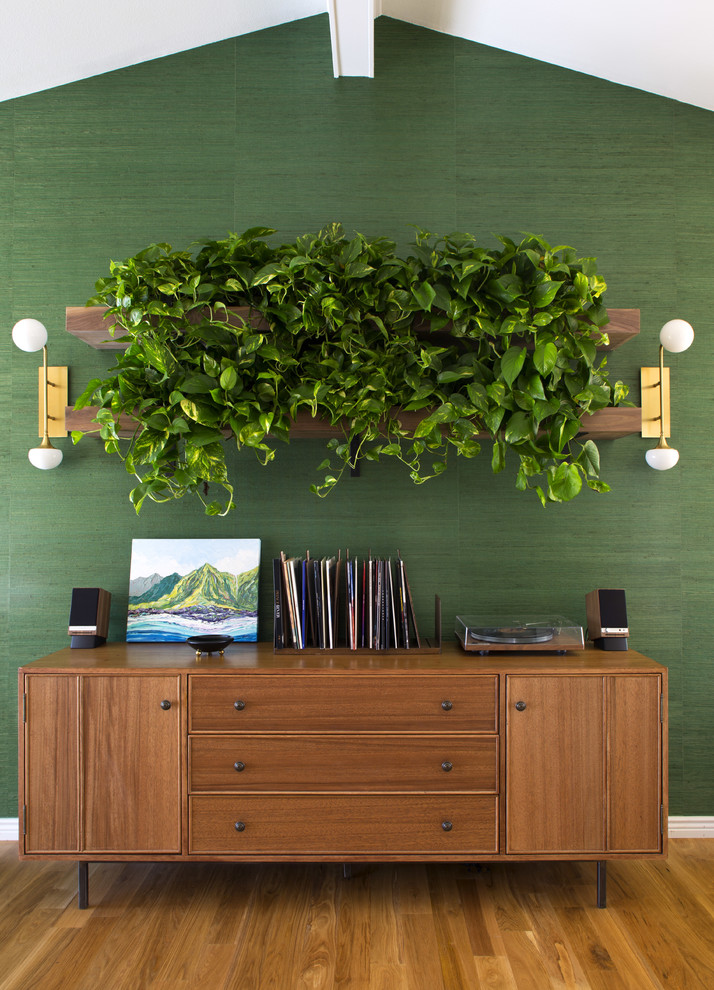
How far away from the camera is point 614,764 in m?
2.10

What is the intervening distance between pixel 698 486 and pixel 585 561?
1.68ft

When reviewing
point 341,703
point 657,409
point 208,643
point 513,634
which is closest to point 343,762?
point 341,703

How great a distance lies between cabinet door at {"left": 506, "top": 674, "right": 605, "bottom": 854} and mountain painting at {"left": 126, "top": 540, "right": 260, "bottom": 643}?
3.22 ft

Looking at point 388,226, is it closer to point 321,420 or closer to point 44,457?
point 321,420

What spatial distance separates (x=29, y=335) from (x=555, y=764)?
224cm

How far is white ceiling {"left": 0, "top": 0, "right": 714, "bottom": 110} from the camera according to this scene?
2.25 meters

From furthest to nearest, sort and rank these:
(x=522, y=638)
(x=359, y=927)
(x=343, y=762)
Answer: (x=522, y=638)
(x=343, y=762)
(x=359, y=927)

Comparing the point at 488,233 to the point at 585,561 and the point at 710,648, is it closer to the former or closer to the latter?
the point at 585,561

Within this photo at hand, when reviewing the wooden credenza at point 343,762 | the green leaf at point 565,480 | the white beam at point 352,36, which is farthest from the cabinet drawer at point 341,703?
the white beam at point 352,36

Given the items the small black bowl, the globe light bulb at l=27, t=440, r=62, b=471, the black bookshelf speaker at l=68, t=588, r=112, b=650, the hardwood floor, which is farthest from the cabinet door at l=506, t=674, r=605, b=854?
the globe light bulb at l=27, t=440, r=62, b=471

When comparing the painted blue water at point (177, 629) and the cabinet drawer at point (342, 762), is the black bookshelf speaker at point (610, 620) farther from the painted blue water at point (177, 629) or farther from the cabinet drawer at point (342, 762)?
the painted blue water at point (177, 629)

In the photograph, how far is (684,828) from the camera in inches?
101

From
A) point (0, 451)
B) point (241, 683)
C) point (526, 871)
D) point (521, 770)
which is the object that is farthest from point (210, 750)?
point (0, 451)

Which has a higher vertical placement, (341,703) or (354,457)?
(354,457)
